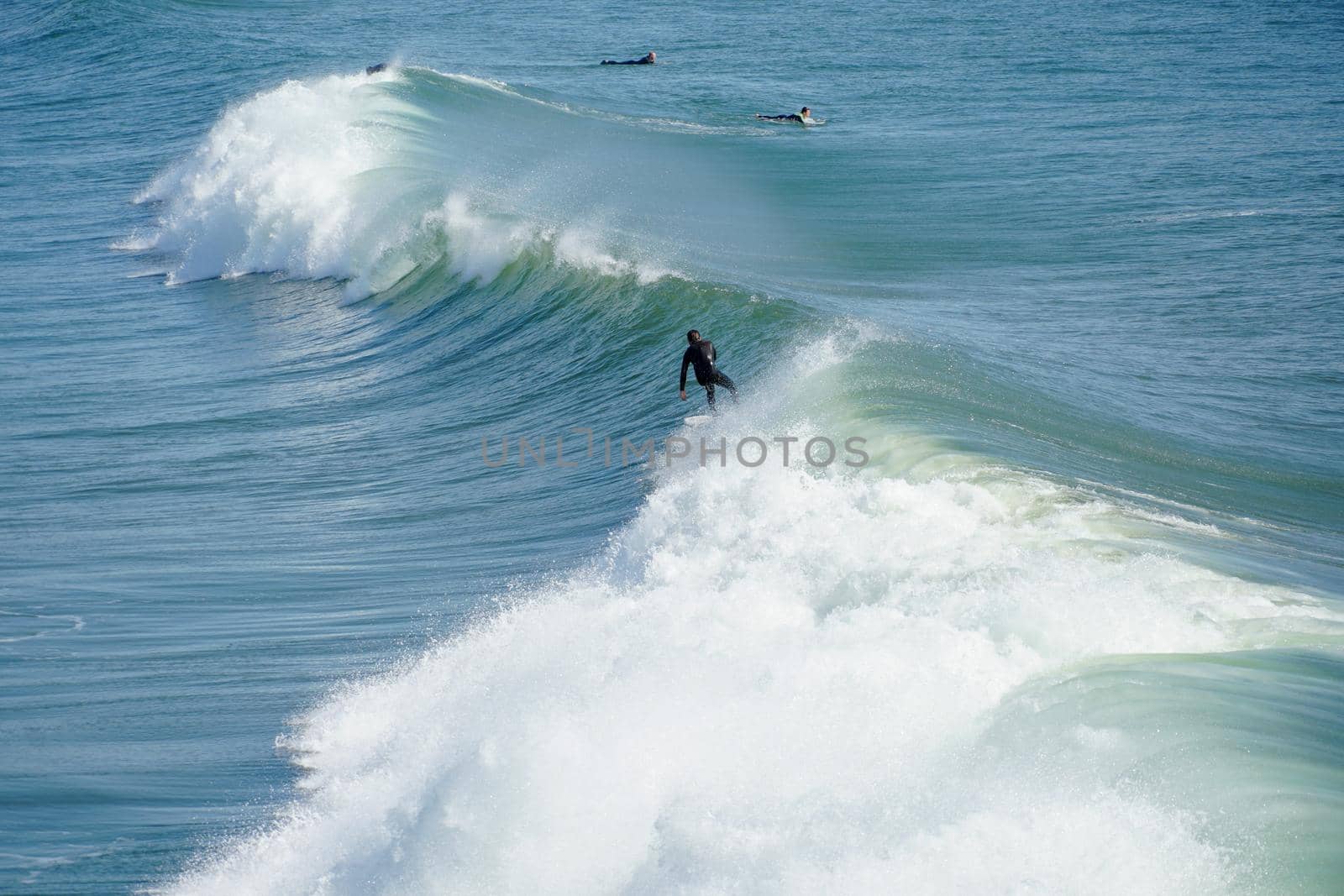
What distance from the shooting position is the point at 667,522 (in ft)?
30.8

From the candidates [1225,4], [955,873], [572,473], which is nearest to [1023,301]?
[572,473]

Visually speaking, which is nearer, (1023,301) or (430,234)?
(1023,301)

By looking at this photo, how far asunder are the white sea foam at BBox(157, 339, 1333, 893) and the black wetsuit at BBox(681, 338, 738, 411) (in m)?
2.75

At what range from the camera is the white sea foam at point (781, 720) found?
5.64 m

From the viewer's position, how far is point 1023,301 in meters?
18.0

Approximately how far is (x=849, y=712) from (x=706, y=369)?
5.74 m

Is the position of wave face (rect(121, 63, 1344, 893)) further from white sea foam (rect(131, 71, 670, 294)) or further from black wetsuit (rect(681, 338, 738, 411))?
white sea foam (rect(131, 71, 670, 294))

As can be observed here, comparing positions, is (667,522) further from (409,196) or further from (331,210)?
(331,210)

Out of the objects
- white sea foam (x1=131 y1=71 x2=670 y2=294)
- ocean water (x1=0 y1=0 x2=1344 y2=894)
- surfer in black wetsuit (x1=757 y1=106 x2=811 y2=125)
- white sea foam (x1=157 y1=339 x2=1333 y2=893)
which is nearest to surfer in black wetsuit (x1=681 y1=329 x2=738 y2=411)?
ocean water (x1=0 y1=0 x2=1344 y2=894)

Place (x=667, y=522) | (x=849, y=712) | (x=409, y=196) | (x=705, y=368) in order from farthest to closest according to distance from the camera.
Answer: (x=409, y=196)
(x=705, y=368)
(x=667, y=522)
(x=849, y=712)

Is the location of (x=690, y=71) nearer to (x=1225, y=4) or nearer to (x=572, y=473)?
(x=1225, y=4)

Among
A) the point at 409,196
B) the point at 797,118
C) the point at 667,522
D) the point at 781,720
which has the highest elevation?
the point at 797,118

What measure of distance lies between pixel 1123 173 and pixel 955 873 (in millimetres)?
22652

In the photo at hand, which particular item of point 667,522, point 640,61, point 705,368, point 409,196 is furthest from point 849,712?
point 640,61
